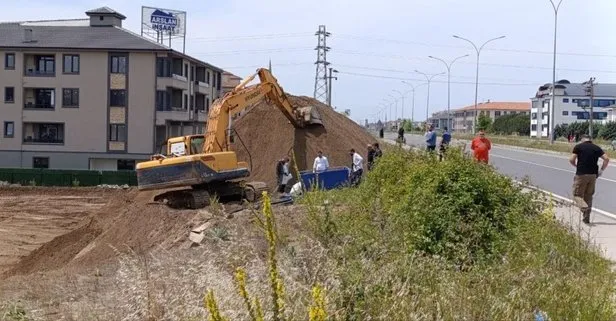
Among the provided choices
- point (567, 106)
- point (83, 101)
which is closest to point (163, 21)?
point (83, 101)

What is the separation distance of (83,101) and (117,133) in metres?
3.33

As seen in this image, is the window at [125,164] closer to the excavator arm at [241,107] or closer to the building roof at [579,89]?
the excavator arm at [241,107]

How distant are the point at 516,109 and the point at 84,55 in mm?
152691

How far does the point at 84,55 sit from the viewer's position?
183 ft

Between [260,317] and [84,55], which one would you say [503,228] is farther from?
[84,55]

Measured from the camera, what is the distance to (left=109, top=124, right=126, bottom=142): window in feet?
182

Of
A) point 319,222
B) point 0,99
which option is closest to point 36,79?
point 0,99

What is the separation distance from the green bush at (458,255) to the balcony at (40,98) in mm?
46070

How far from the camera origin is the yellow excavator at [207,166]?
74.9ft

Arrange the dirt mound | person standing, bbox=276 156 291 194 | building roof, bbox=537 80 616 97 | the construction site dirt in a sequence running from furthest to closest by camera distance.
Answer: building roof, bbox=537 80 616 97
the dirt mound
person standing, bbox=276 156 291 194
the construction site dirt

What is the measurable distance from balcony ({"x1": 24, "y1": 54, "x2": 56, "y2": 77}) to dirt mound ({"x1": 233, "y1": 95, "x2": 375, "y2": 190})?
26028 millimetres

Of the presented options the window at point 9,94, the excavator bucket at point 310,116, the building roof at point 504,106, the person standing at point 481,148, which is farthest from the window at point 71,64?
the building roof at point 504,106

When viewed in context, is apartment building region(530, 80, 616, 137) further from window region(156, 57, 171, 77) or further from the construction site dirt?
the construction site dirt

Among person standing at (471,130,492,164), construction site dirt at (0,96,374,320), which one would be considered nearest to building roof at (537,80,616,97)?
construction site dirt at (0,96,374,320)
